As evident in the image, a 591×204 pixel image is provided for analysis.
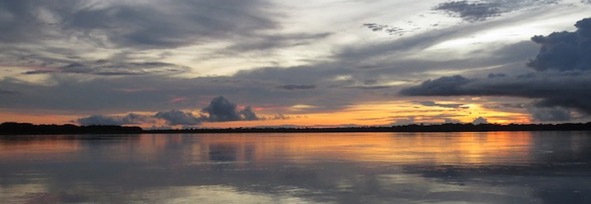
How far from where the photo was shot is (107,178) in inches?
836

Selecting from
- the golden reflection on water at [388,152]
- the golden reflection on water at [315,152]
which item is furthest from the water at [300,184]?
the golden reflection on water at [315,152]

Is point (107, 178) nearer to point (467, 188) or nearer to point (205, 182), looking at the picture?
point (205, 182)

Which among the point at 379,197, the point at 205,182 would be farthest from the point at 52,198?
the point at 379,197

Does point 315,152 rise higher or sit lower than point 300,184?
higher

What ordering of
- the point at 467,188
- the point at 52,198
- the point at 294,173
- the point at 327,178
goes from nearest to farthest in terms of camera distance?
the point at 52,198, the point at 467,188, the point at 327,178, the point at 294,173

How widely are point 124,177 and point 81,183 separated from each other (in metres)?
2.19

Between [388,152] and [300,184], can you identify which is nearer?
[300,184]

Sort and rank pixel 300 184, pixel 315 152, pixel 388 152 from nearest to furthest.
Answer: pixel 300 184
pixel 388 152
pixel 315 152

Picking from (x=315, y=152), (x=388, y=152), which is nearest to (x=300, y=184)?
(x=388, y=152)

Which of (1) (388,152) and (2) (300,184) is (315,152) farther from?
(2) (300,184)

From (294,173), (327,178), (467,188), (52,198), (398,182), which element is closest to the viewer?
(52,198)

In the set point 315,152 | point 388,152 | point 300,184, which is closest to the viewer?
point 300,184

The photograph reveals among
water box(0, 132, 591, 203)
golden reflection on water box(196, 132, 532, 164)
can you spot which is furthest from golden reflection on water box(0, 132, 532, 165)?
water box(0, 132, 591, 203)

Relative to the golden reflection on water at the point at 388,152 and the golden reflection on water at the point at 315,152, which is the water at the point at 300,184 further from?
the golden reflection on water at the point at 315,152
